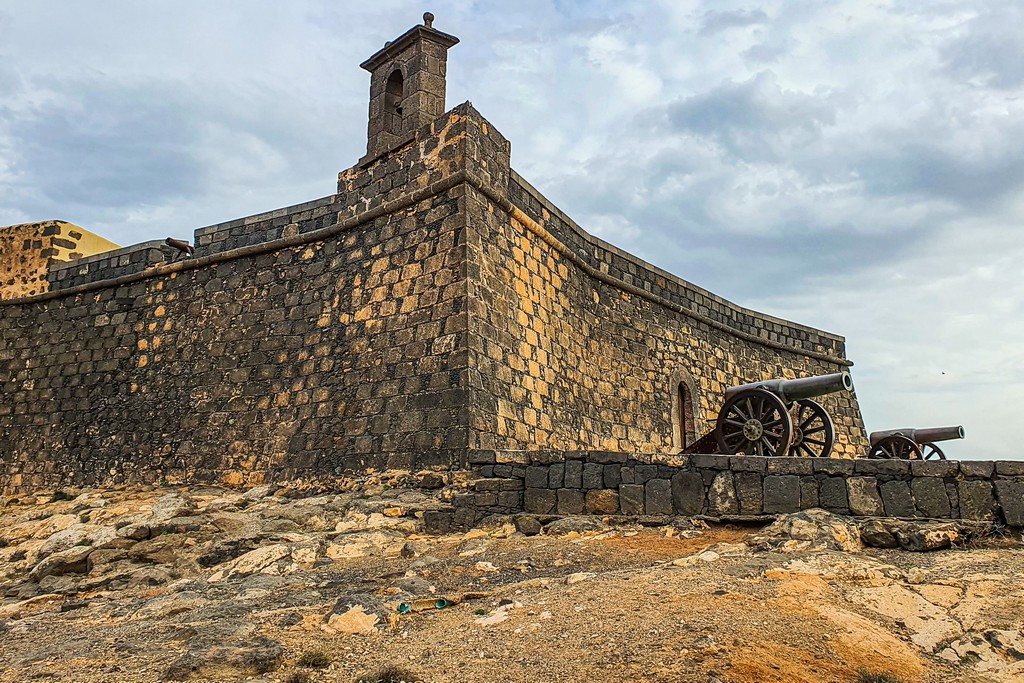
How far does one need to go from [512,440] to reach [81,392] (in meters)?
6.68

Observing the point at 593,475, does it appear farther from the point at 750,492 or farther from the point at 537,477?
the point at 750,492

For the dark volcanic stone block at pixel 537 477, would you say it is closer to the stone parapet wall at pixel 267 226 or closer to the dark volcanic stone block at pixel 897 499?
the dark volcanic stone block at pixel 897 499

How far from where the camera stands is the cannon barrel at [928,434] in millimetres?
13414

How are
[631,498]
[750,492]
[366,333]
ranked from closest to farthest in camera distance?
[750,492]
[631,498]
[366,333]

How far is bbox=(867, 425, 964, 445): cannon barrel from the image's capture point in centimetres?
1341

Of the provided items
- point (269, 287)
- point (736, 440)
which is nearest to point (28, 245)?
point (269, 287)

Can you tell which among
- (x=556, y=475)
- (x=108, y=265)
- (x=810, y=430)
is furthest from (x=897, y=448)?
(x=108, y=265)

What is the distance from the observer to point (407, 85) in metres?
10.1

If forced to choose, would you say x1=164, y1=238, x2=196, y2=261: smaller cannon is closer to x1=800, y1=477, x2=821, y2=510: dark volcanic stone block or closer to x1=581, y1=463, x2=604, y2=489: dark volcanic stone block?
x1=581, y1=463, x2=604, y2=489: dark volcanic stone block

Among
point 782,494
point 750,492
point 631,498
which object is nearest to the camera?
point 782,494

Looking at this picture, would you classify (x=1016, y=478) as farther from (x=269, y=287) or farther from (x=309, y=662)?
(x=269, y=287)

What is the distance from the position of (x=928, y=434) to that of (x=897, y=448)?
818 millimetres

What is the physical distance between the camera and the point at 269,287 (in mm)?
10062

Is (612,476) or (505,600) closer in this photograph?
(505,600)
